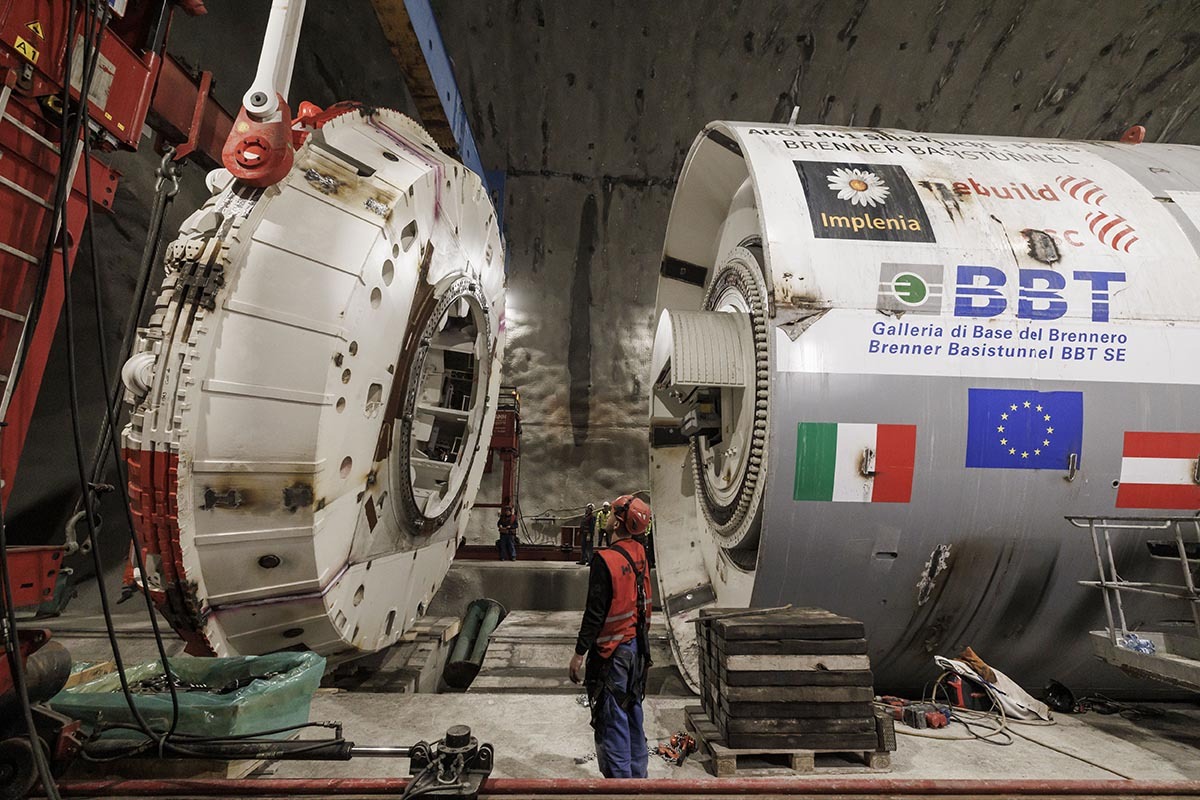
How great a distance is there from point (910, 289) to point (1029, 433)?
1014 mm

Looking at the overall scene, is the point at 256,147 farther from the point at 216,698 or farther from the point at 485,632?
the point at 485,632

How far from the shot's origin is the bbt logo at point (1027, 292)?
11.8ft

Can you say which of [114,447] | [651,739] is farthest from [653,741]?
[114,447]

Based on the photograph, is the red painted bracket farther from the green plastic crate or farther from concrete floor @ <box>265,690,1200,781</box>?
concrete floor @ <box>265,690,1200,781</box>

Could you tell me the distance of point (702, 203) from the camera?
5785 millimetres

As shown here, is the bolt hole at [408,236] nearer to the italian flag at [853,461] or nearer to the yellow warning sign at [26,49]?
the yellow warning sign at [26,49]

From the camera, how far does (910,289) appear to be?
366 centimetres

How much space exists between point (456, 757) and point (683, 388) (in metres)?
3.58

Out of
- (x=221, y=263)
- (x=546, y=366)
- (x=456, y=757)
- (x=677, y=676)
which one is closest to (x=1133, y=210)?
(x=677, y=676)

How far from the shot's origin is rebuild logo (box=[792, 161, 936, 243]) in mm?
3760

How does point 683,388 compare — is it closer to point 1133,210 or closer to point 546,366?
point 1133,210

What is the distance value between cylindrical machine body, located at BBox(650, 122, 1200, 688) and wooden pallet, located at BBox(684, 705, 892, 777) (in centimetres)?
87

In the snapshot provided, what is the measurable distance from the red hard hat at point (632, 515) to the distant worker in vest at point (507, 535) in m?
4.92

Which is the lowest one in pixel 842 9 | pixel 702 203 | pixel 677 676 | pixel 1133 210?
pixel 677 676
